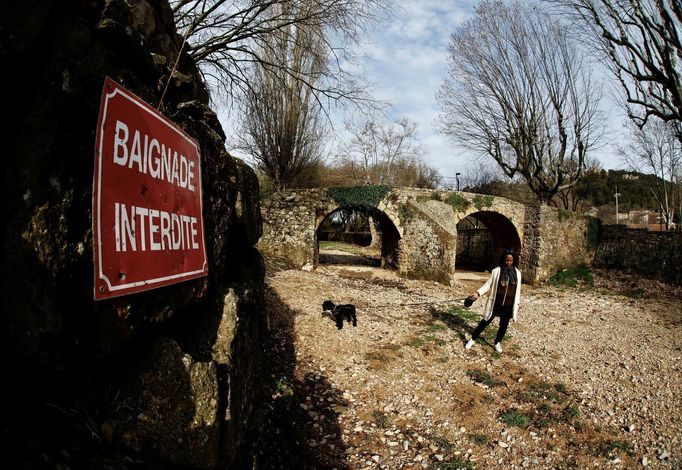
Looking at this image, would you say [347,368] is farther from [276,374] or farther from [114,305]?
[114,305]

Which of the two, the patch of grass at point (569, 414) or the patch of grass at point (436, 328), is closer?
the patch of grass at point (569, 414)

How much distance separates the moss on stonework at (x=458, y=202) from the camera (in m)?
14.1

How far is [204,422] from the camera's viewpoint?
6.66ft

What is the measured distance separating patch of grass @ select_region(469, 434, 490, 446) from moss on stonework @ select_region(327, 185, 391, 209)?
9.67 m

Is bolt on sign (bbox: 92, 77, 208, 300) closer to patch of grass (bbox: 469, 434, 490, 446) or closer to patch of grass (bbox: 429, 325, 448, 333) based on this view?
patch of grass (bbox: 469, 434, 490, 446)

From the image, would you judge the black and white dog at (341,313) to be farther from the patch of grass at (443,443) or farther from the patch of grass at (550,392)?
the patch of grass at (550,392)

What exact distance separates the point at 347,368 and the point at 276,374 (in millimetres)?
1307

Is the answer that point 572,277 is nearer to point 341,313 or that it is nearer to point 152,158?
point 341,313

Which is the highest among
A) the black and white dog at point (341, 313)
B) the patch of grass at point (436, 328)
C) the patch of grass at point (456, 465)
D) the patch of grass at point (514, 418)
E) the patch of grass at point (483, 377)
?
the black and white dog at point (341, 313)

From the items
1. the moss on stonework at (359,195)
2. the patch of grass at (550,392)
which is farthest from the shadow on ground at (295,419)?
the moss on stonework at (359,195)

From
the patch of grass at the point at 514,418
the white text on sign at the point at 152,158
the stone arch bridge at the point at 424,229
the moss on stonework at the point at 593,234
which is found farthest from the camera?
the moss on stonework at the point at 593,234

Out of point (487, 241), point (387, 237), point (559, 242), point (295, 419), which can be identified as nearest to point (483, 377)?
point (295, 419)

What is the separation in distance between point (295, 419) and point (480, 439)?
2.07 m

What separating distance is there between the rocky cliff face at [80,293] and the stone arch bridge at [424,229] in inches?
403
